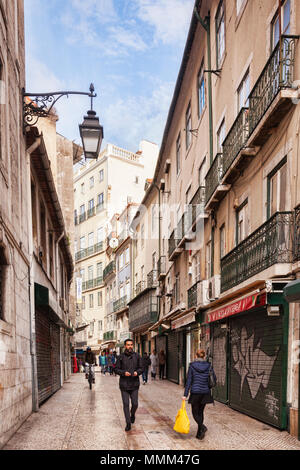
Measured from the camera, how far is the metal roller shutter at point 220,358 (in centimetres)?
1359

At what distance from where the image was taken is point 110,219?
5341cm

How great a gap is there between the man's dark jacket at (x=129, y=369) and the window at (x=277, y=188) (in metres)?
4.19

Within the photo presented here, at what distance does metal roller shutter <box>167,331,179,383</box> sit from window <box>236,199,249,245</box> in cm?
1120

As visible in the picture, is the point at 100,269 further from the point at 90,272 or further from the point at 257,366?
the point at 257,366

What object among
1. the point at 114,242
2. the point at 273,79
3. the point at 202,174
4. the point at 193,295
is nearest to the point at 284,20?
the point at 273,79

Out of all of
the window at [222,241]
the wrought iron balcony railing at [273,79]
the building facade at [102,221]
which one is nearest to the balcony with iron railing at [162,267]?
the window at [222,241]

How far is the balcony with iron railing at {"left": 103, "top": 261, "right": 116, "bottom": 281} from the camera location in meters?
49.3

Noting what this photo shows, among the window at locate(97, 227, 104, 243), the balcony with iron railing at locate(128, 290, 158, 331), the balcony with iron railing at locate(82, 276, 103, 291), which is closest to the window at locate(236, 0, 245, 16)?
the balcony with iron railing at locate(128, 290, 158, 331)

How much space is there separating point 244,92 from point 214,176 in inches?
111

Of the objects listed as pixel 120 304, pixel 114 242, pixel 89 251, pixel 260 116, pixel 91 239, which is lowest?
pixel 120 304

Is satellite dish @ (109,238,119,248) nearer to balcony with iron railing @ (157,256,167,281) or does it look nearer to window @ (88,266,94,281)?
window @ (88,266,94,281)

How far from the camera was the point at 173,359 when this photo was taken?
24.3 meters

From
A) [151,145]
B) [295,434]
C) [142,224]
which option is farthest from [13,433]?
[151,145]

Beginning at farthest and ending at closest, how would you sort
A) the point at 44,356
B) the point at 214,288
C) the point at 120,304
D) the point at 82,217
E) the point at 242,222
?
the point at 82,217
the point at 120,304
the point at 44,356
the point at 214,288
the point at 242,222
